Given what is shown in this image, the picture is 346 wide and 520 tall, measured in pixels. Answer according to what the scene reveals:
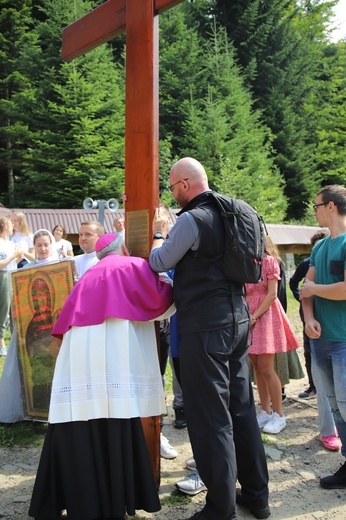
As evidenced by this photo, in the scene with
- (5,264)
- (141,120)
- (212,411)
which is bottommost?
(212,411)

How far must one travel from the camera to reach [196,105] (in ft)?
79.1

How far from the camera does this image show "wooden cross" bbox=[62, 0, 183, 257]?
3299 mm

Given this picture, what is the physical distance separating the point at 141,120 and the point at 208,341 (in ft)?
5.19

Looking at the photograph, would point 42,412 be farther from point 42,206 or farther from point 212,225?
point 42,206

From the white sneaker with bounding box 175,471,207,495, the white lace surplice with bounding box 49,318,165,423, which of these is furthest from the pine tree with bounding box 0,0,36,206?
the white lace surplice with bounding box 49,318,165,423

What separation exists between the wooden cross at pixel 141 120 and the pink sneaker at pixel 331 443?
7.30 feet

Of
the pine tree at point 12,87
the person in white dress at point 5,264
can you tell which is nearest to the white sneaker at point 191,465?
the person in white dress at point 5,264

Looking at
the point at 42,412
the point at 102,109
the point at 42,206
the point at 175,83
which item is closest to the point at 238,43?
the point at 175,83

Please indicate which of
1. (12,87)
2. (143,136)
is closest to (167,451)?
(143,136)

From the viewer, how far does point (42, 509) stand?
2740mm

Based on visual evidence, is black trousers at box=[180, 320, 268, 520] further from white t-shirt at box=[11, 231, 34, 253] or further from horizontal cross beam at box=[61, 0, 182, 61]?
white t-shirt at box=[11, 231, 34, 253]

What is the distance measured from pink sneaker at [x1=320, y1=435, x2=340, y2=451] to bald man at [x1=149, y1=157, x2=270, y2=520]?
155 centimetres

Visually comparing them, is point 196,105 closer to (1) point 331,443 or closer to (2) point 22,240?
(2) point 22,240

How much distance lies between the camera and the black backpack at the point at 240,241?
106 inches
